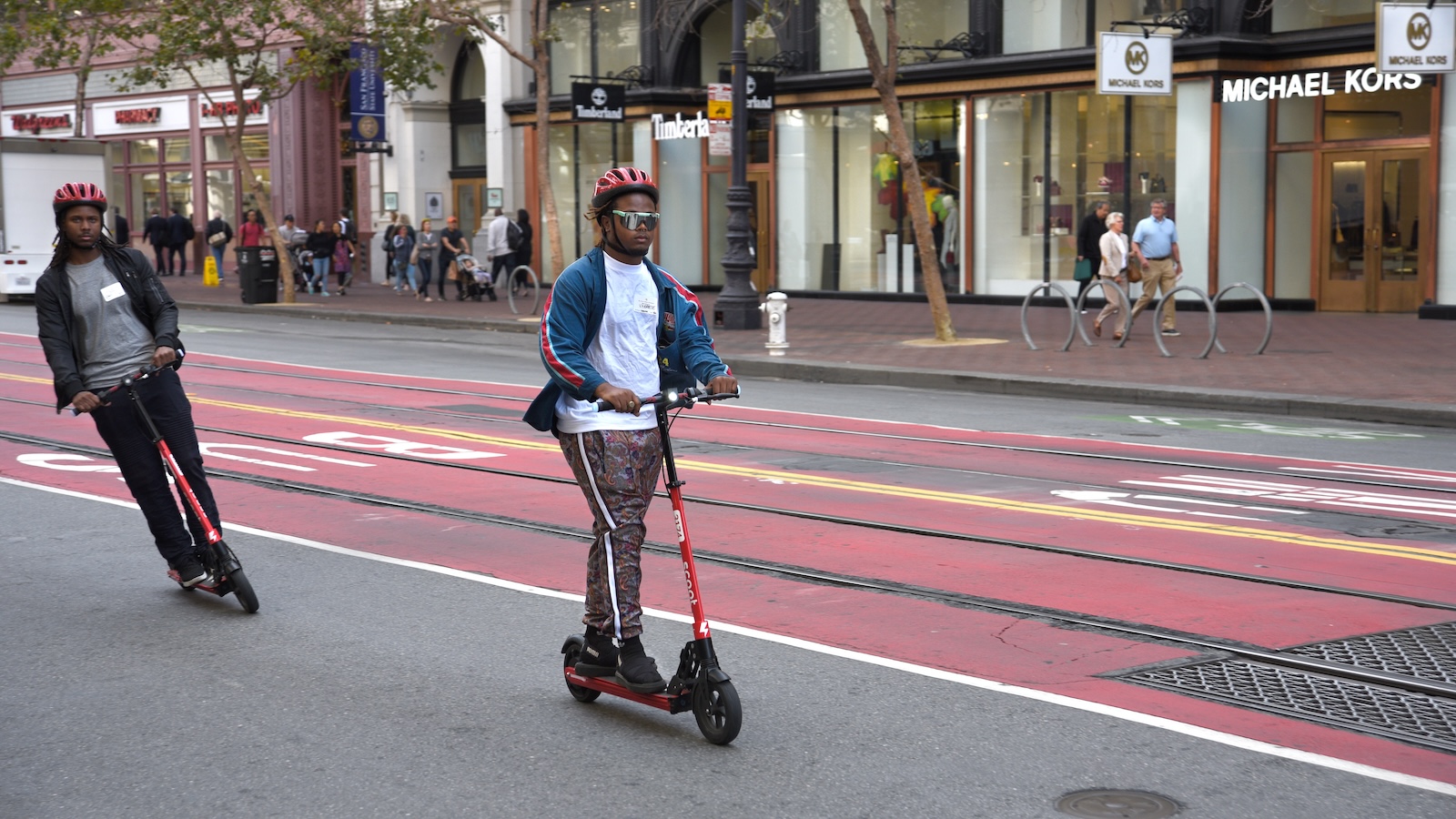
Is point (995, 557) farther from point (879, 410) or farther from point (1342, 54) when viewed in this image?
point (1342, 54)

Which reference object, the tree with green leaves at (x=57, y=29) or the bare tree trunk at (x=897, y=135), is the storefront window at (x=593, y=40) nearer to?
the tree with green leaves at (x=57, y=29)

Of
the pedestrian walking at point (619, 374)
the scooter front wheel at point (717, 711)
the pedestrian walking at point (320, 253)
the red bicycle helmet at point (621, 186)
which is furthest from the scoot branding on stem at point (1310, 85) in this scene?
the scooter front wheel at point (717, 711)

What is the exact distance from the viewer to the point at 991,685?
5.84 meters

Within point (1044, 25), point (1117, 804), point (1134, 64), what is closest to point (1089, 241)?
point (1134, 64)

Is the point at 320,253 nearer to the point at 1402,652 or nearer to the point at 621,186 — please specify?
the point at 621,186

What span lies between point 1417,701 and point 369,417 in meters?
10.1

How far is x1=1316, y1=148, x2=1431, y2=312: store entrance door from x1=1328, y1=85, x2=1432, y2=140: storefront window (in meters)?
0.30

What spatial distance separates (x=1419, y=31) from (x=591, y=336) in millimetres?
17434

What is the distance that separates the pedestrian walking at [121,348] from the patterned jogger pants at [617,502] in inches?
99.6

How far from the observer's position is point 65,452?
11.9m

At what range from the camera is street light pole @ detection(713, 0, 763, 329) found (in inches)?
914

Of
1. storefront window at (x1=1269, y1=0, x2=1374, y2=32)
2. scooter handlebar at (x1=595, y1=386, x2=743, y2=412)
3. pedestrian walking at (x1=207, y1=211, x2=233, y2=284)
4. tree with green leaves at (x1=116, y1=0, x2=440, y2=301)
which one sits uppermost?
tree with green leaves at (x1=116, y1=0, x2=440, y2=301)

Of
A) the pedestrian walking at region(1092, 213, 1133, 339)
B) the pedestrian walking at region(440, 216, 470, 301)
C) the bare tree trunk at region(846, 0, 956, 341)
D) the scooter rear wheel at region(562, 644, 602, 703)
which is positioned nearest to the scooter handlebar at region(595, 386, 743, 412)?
the scooter rear wheel at region(562, 644, 602, 703)

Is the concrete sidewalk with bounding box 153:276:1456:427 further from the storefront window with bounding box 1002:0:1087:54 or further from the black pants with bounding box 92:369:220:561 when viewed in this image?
the black pants with bounding box 92:369:220:561
